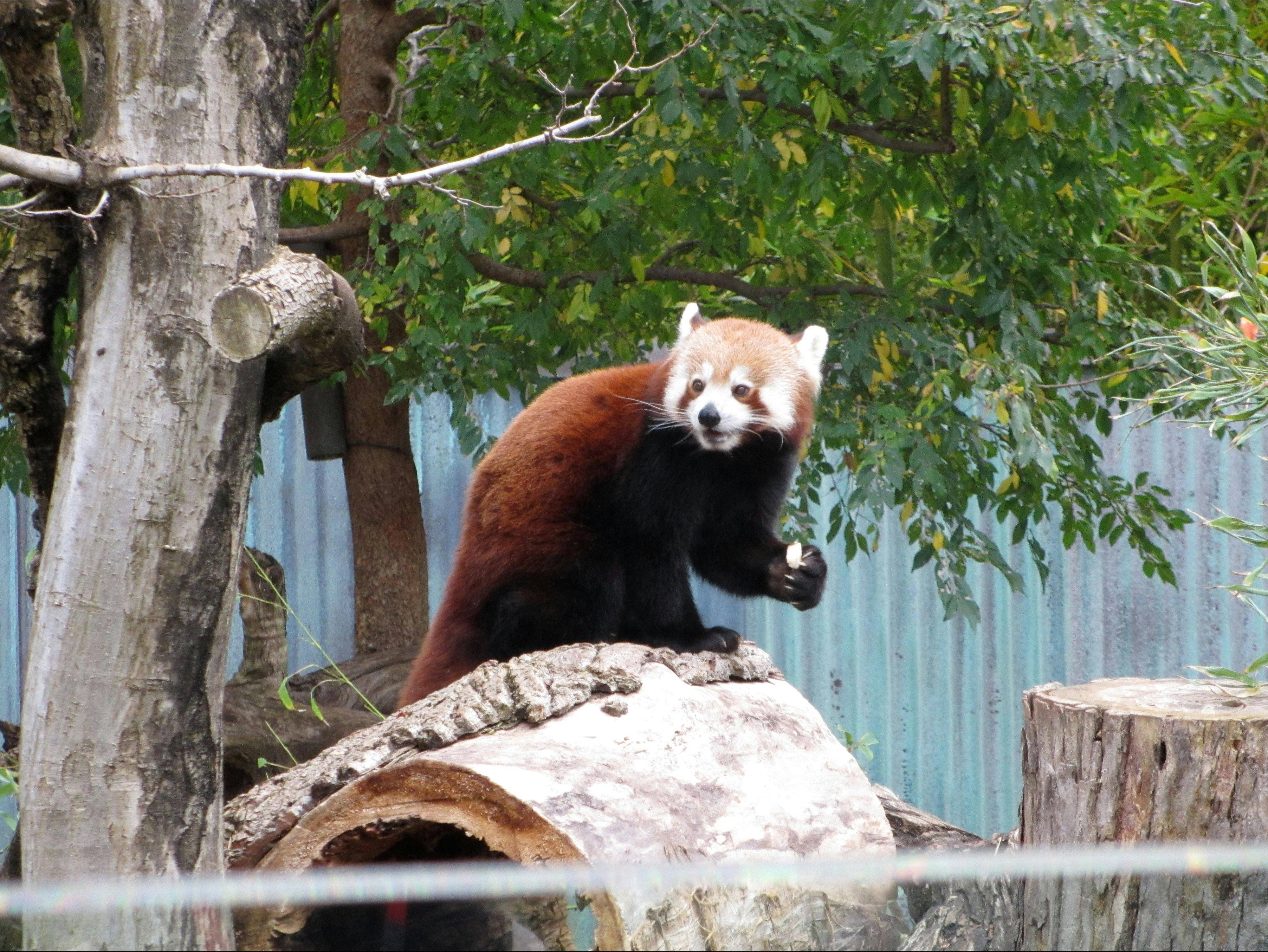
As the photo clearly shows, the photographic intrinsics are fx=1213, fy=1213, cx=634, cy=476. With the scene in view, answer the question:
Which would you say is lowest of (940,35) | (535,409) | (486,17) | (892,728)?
(892,728)

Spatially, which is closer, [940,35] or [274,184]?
[274,184]

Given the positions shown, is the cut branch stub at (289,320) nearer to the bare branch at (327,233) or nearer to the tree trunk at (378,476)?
the bare branch at (327,233)

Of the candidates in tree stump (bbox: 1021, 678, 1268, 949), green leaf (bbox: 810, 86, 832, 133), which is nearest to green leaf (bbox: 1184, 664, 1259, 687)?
tree stump (bbox: 1021, 678, 1268, 949)

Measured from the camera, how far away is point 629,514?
11.2ft

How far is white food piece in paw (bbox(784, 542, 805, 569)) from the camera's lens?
139 inches

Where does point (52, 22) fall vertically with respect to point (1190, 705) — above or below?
above

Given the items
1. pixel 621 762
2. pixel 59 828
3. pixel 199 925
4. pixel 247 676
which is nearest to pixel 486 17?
pixel 247 676

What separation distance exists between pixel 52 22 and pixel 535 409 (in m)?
1.82

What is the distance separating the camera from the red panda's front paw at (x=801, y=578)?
3529mm

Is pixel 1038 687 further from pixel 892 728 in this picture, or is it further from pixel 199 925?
pixel 892 728

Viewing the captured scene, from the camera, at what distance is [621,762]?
230 cm

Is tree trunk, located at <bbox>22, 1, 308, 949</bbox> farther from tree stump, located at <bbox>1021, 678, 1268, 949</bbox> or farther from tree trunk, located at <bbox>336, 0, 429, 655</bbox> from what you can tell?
tree trunk, located at <bbox>336, 0, 429, 655</bbox>

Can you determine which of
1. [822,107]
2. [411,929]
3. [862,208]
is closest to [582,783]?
[411,929]

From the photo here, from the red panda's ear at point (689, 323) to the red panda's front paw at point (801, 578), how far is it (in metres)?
0.77
